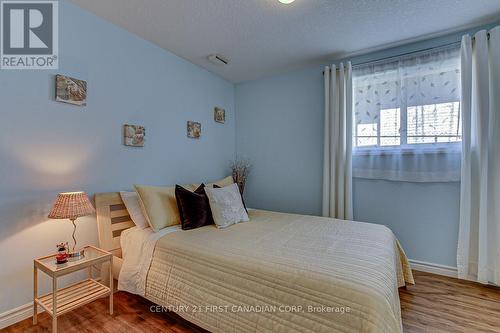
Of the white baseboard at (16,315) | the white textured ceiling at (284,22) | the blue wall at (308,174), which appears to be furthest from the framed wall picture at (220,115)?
the white baseboard at (16,315)

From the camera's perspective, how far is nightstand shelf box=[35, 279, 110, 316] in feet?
4.98

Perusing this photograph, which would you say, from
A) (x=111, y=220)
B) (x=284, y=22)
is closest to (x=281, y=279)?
(x=111, y=220)

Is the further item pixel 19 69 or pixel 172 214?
pixel 172 214

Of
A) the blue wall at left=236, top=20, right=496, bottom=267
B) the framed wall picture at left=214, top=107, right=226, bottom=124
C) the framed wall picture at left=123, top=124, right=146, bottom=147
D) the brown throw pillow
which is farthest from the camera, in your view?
the framed wall picture at left=214, top=107, right=226, bottom=124

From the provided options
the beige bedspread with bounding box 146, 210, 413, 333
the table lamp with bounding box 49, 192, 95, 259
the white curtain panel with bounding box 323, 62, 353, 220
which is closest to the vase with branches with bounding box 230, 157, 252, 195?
the white curtain panel with bounding box 323, 62, 353, 220

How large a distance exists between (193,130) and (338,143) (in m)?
1.80

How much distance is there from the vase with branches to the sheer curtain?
1524 mm

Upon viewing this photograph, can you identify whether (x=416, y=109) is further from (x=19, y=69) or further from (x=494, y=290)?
(x=19, y=69)

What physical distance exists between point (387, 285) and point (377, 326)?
0.24m

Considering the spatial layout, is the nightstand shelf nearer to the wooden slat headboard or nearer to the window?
the wooden slat headboard

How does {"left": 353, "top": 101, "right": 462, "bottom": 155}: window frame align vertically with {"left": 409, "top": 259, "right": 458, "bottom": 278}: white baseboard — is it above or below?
above

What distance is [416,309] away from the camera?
5.84ft

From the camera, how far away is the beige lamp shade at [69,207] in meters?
1.54

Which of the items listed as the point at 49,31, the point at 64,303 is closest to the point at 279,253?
the point at 64,303
